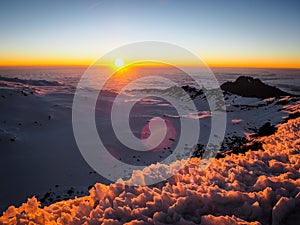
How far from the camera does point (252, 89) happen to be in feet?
111

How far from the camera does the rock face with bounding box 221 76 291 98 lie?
106ft

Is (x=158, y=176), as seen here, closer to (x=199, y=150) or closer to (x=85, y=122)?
(x=199, y=150)

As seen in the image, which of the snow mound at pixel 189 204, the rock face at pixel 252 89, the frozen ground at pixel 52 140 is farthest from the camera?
the rock face at pixel 252 89

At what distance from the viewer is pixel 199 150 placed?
1425 cm

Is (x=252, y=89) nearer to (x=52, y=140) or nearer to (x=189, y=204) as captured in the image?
(x=52, y=140)

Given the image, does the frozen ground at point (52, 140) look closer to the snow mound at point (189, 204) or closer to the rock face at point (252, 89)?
the snow mound at point (189, 204)

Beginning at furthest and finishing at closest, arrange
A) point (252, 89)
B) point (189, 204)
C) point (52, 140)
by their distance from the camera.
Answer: point (252, 89) → point (52, 140) → point (189, 204)

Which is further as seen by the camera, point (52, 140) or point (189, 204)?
point (52, 140)

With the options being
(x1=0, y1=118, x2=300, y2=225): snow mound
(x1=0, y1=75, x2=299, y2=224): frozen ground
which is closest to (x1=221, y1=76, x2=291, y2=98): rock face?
(x1=0, y1=75, x2=299, y2=224): frozen ground

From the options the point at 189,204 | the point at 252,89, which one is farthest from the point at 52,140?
the point at 252,89

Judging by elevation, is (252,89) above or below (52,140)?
above

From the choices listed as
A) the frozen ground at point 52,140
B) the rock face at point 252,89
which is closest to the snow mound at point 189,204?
the frozen ground at point 52,140

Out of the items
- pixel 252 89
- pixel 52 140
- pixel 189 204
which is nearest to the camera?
pixel 189 204

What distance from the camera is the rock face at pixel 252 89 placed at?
32.3m
